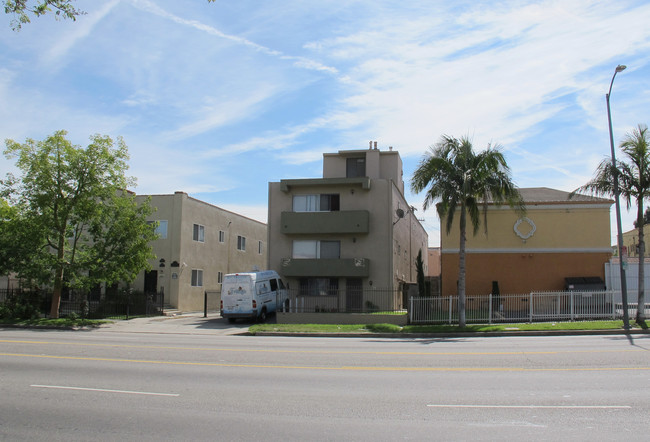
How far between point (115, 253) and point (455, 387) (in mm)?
21234

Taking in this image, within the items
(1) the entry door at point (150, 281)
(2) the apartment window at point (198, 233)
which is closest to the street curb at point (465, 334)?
(1) the entry door at point (150, 281)

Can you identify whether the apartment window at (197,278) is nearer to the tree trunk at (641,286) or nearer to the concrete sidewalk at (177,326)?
the concrete sidewalk at (177,326)

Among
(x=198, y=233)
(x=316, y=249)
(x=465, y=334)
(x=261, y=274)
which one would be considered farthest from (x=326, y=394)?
(x=198, y=233)

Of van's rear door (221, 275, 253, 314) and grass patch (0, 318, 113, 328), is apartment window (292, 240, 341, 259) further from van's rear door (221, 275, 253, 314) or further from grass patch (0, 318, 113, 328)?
grass patch (0, 318, 113, 328)

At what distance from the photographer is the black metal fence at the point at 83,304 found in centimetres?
2758

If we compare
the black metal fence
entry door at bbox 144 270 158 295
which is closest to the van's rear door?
the black metal fence

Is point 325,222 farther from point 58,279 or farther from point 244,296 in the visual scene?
point 58,279

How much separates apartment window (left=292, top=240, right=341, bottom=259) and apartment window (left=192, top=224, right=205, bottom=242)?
25.7 ft

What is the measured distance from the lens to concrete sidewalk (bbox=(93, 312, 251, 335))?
77.2ft

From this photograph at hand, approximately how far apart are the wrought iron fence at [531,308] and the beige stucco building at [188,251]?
10716 mm

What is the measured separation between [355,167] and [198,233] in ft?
36.1

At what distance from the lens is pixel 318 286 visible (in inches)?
1209

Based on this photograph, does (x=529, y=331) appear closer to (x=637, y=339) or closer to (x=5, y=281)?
(x=637, y=339)

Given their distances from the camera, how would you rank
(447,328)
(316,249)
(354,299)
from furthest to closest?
(316,249)
(354,299)
(447,328)
